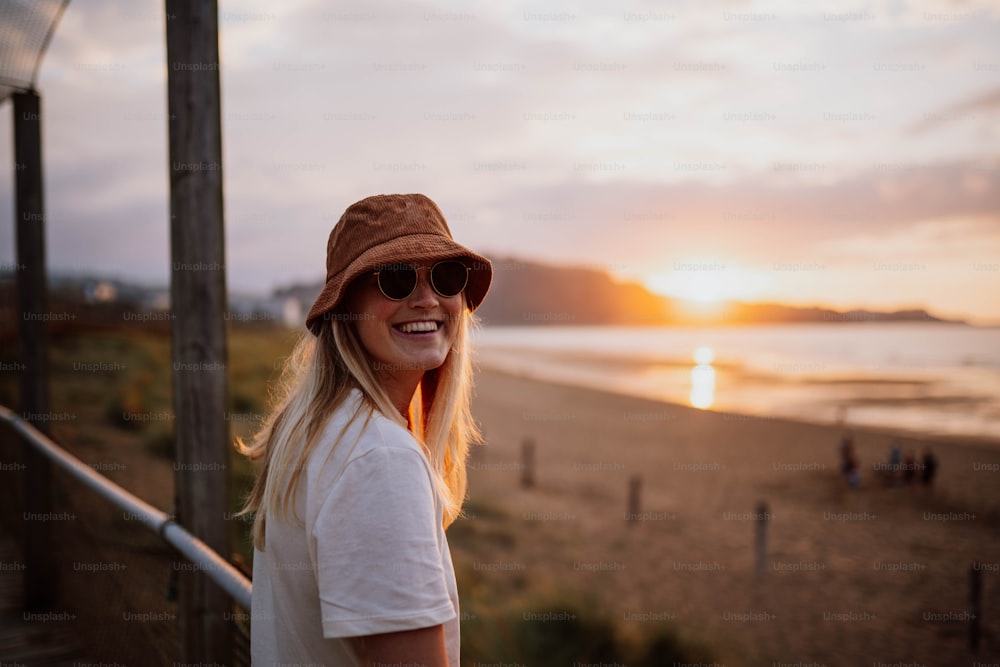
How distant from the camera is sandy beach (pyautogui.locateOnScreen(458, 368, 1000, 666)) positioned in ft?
25.8

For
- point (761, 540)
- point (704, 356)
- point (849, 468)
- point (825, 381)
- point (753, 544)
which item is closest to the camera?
point (761, 540)

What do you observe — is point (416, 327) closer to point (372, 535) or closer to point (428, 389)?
point (428, 389)

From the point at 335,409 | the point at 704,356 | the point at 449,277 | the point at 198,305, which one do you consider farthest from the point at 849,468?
the point at 704,356

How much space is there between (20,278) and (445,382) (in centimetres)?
411

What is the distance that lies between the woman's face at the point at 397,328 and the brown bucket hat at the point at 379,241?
0.06m

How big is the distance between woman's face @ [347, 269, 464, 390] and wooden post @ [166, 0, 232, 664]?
100cm

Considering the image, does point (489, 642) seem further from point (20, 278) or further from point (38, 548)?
point (20, 278)

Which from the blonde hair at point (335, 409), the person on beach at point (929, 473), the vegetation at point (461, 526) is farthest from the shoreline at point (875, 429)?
the blonde hair at point (335, 409)

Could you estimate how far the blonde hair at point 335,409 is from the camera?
3.86ft

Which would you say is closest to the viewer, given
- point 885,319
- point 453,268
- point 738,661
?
point 453,268

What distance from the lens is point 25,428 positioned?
409 cm

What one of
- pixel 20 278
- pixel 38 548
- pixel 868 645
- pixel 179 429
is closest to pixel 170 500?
pixel 38 548

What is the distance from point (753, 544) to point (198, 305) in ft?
35.0

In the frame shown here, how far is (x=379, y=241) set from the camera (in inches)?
53.7
